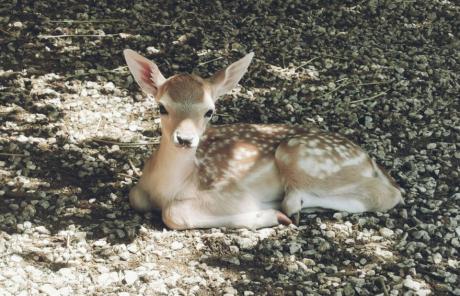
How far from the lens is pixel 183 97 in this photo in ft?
17.4

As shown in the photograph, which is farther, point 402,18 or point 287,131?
point 402,18

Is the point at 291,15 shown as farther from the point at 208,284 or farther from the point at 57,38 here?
the point at 208,284

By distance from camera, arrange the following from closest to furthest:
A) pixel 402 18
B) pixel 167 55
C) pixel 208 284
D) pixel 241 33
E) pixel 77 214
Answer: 1. pixel 208 284
2. pixel 77 214
3. pixel 167 55
4. pixel 241 33
5. pixel 402 18

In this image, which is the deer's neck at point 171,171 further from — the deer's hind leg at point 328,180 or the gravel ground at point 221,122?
the deer's hind leg at point 328,180

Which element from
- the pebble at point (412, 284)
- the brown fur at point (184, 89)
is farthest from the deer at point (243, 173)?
the pebble at point (412, 284)

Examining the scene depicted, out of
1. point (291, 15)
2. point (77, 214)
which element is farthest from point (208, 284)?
point (291, 15)

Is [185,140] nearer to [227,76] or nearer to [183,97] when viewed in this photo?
[183,97]

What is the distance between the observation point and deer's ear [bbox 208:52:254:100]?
559cm

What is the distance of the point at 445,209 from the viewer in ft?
19.2

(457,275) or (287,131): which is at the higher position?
(287,131)

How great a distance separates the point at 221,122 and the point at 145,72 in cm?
155

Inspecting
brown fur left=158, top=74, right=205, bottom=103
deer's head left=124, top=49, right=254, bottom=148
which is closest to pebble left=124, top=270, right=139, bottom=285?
deer's head left=124, top=49, right=254, bottom=148

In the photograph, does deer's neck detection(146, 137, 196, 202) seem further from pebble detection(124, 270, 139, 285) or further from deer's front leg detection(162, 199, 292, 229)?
pebble detection(124, 270, 139, 285)

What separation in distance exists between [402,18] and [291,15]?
1221 millimetres
